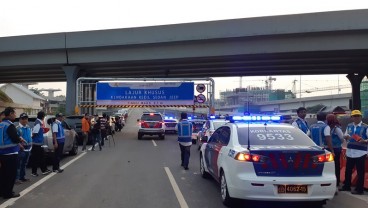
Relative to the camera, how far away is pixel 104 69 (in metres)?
37.6

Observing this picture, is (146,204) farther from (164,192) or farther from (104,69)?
(104,69)

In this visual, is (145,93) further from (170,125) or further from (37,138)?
(37,138)

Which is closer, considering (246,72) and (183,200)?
(183,200)

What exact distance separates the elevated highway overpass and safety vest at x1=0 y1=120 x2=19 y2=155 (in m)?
21.1

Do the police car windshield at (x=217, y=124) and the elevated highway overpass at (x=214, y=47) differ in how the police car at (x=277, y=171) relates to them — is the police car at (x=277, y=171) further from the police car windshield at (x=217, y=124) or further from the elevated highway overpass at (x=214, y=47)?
the elevated highway overpass at (x=214, y=47)

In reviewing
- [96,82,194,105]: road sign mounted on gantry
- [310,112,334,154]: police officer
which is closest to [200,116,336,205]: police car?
[310,112,334,154]: police officer

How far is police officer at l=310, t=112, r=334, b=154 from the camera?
863 cm

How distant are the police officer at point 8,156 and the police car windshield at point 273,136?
4.44 m

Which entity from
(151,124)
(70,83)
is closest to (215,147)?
(151,124)

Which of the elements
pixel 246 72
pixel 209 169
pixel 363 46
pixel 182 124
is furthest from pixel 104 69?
pixel 209 169

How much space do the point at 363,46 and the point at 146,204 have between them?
74.2 ft

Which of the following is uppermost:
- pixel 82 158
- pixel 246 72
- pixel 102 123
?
pixel 246 72

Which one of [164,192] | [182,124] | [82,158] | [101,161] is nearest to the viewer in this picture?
[164,192]

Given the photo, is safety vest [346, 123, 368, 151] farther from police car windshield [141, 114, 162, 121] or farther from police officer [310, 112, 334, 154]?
police car windshield [141, 114, 162, 121]
